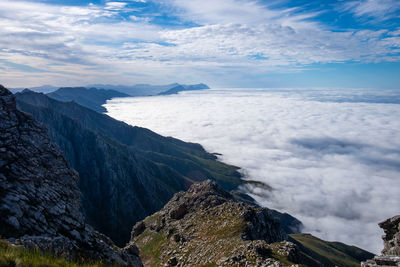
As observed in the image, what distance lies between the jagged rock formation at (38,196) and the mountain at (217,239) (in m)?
11.5

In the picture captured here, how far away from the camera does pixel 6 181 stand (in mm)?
18719

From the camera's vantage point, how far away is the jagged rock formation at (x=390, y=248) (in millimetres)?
17658

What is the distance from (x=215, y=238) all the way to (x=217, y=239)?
1.10 meters

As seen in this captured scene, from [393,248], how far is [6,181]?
35.7 meters

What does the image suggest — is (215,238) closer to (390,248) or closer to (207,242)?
(207,242)

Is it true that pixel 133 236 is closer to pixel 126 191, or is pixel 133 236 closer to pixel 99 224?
pixel 99 224

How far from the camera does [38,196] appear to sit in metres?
19.8

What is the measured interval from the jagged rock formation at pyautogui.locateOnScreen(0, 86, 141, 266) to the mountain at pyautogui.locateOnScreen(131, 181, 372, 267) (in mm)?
11479

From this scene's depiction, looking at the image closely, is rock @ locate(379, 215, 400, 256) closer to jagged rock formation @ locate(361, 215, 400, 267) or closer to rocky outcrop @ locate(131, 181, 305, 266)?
jagged rock formation @ locate(361, 215, 400, 267)

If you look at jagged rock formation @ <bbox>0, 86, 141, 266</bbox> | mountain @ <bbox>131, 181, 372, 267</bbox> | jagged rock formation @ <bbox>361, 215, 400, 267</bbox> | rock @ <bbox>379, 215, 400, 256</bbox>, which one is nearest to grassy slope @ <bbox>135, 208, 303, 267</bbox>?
mountain @ <bbox>131, 181, 372, 267</bbox>

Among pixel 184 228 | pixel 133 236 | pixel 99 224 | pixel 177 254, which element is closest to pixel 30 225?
pixel 177 254

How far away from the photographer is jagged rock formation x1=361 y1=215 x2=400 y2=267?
17.7 m

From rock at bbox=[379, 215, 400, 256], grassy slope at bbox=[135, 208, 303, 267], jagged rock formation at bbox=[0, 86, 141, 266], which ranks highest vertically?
jagged rock formation at bbox=[0, 86, 141, 266]

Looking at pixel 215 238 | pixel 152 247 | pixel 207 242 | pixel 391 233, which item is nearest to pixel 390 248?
pixel 391 233
